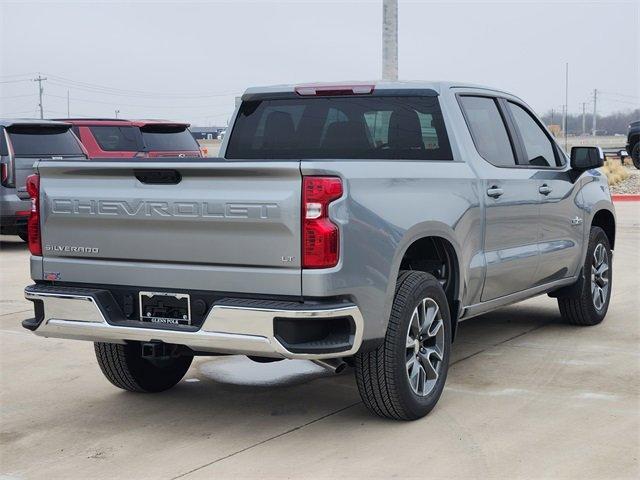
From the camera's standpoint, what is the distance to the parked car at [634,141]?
2545cm

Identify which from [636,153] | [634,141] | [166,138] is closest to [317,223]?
[166,138]

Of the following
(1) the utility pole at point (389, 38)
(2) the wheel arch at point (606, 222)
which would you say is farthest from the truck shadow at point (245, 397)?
(1) the utility pole at point (389, 38)

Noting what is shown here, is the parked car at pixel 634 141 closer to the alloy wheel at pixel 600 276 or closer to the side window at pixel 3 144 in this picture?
the side window at pixel 3 144

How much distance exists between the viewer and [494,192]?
6512 millimetres

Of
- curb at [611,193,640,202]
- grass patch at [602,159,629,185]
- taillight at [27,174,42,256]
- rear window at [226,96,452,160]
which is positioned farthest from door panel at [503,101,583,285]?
grass patch at [602,159,629,185]

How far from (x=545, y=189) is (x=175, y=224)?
3.17 meters

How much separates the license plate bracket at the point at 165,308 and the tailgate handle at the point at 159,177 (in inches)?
22.3

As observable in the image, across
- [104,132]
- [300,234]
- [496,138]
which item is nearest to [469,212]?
[496,138]

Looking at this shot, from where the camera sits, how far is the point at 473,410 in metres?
5.84

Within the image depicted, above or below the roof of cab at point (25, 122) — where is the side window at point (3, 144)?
below

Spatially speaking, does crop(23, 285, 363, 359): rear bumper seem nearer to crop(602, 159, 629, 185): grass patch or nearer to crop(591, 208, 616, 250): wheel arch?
crop(591, 208, 616, 250): wheel arch

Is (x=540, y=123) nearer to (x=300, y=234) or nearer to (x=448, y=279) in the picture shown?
(x=448, y=279)

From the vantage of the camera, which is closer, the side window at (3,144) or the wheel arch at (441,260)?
the wheel arch at (441,260)

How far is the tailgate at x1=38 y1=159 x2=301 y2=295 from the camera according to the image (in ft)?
16.1
